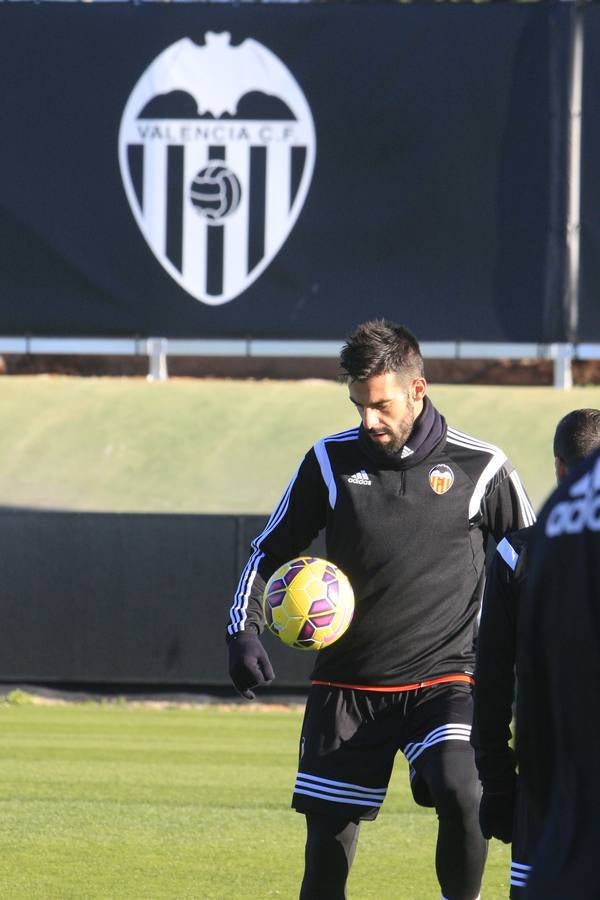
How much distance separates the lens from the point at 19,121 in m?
17.2

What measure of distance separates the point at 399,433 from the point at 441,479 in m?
0.22

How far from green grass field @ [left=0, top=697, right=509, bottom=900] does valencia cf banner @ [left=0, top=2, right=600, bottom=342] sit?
4828 mm

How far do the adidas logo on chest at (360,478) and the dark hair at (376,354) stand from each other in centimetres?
35

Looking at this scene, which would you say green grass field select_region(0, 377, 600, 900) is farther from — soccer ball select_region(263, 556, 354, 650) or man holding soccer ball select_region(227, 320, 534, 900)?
man holding soccer ball select_region(227, 320, 534, 900)

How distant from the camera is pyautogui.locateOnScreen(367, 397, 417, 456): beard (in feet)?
18.9

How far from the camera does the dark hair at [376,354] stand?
562 cm

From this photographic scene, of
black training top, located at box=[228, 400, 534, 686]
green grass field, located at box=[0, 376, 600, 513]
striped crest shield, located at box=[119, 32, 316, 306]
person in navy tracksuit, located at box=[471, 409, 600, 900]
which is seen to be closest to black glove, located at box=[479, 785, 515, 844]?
person in navy tracksuit, located at box=[471, 409, 600, 900]

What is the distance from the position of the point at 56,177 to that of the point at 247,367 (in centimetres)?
469

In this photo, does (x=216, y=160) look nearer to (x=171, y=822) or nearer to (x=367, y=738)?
(x=171, y=822)

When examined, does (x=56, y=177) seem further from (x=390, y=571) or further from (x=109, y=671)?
(x=390, y=571)

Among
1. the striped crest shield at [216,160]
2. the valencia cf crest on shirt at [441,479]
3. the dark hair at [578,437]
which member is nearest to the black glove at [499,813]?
the dark hair at [578,437]

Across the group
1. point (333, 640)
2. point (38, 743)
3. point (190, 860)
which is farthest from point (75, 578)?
point (333, 640)

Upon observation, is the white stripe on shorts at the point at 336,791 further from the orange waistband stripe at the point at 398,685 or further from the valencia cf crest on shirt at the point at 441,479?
the valencia cf crest on shirt at the point at 441,479

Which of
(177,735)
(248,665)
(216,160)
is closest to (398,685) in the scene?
(248,665)
